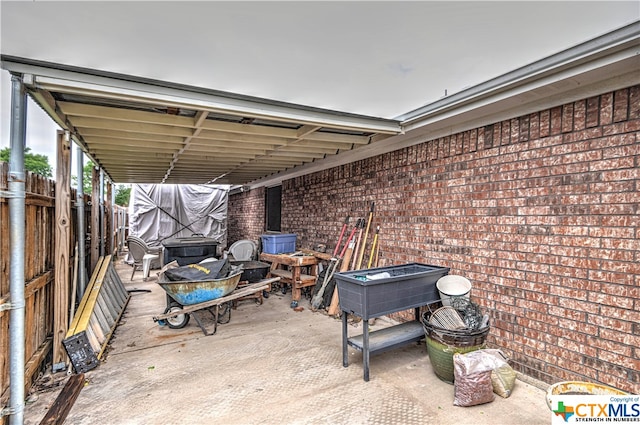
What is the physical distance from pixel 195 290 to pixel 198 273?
29 cm

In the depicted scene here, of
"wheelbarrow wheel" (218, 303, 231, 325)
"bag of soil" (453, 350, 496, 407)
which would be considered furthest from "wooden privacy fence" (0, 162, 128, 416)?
"bag of soil" (453, 350, 496, 407)

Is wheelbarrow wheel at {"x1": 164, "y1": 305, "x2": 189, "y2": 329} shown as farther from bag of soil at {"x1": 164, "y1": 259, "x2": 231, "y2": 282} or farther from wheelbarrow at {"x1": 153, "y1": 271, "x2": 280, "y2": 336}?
bag of soil at {"x1": 164, "y1": 259, "x2": 231, "y2": 282}

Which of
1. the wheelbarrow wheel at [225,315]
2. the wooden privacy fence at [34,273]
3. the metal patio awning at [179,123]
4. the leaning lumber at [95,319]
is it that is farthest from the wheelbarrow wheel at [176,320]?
the metal patio awning at [179,123]

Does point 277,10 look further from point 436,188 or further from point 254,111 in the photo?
point 436,188

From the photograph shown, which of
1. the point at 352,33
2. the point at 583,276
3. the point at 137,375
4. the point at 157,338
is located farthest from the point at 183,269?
the point at 583,276

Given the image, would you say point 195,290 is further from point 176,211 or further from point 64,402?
point 176,211

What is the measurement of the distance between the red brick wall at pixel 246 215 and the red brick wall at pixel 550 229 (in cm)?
631

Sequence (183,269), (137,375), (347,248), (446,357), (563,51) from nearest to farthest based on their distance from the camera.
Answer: (563,51) < (446,357) < (137,375) < (183,269) < (347,248)

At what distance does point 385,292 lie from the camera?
126 inches

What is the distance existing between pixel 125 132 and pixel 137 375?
9.67 ft

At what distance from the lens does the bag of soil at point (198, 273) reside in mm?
4320

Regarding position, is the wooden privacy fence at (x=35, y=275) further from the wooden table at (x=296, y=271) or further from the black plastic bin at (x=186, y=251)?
the wooden table at (x=296, y=271)

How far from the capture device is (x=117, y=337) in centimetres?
423

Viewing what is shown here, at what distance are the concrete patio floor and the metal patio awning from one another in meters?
2.58
